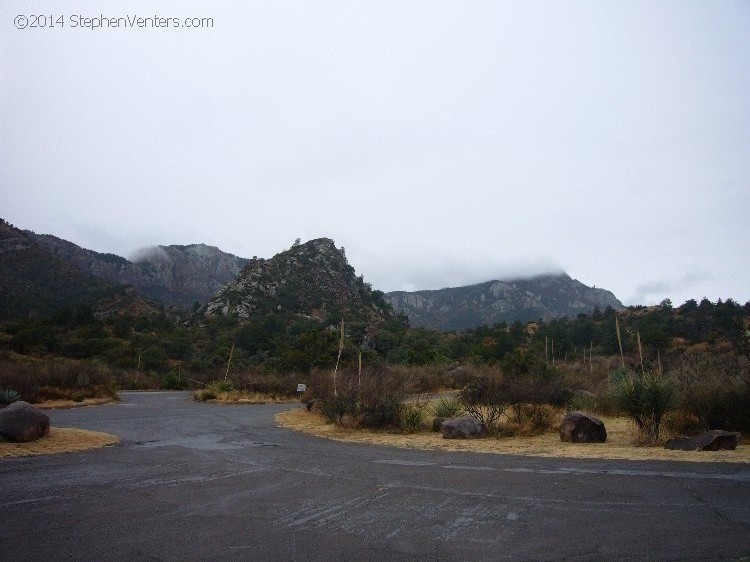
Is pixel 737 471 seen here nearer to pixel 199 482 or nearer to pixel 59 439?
pixel 199 482

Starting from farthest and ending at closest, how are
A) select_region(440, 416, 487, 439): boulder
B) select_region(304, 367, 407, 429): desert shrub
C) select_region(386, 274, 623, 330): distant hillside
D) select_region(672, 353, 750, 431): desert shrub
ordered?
select_region(386, 274, 623, 330): distant hillside < select_region(304, 367, 407, 429): desert shrub < select_region(440, 416, 487, 439): boulder < select_region(672, 353, 750, 431): desert shrub

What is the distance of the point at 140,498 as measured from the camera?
7.66m

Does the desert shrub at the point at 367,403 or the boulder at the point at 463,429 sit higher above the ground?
the desert shrub at the point at 367,403

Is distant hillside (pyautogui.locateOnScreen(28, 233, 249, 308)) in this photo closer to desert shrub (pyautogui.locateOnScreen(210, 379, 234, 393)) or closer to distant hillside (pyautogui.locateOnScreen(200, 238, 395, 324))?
distant hillside (pyautogui.locateOnScreen(200, 238, 395, 324))

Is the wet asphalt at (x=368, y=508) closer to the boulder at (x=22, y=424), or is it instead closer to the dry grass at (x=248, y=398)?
the boulder at (x=22, y=424)

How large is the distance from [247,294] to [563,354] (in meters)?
47.1

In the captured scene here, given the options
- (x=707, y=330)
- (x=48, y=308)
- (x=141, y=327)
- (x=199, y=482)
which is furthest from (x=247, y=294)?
(x=199, y=482)

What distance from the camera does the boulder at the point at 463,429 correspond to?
15.5 m

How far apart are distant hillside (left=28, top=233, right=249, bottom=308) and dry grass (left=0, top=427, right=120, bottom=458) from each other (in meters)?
105

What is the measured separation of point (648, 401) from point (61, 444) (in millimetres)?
14596

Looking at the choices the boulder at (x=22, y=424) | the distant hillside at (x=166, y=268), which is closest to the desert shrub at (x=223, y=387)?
the boulder at (x=22, y=424)

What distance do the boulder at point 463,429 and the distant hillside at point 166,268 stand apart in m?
109

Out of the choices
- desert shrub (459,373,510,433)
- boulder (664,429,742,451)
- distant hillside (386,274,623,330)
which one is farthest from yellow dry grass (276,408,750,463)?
distant hillside (386,274,623,330)

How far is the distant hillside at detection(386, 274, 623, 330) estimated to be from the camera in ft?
404
